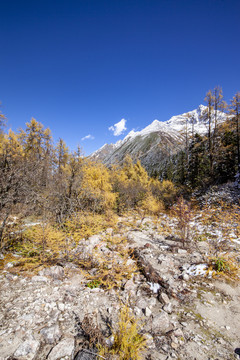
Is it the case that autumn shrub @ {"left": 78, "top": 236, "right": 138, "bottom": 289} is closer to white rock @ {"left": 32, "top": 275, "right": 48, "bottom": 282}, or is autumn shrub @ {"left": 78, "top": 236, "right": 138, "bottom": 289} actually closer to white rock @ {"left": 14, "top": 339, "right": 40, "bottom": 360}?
white rock @ {"left": 32, "top": 275, "right": 48, "bottom": 282}

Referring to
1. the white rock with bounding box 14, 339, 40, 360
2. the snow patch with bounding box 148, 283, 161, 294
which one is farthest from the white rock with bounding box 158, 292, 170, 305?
the white rock with bounding box 14, 339, 40, 360

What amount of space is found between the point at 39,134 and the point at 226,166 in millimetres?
22853

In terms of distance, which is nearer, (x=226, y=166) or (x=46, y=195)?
(x=46, y=195)

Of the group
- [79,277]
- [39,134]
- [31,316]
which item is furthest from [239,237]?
[39,134]

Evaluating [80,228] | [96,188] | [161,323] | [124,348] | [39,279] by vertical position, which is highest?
[96,188]

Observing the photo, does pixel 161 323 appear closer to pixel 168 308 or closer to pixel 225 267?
pixel 168 308

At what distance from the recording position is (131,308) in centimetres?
326

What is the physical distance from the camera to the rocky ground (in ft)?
7.71

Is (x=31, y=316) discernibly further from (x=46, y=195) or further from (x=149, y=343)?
(x=46, y=195)

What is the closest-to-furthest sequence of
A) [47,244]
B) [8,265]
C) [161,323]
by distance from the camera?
[161,323]
[8,265]
[47,244]

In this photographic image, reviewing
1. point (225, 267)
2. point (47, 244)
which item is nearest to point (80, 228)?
point (47, 244)

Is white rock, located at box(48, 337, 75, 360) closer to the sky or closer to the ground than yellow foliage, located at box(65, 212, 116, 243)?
closer to the ground

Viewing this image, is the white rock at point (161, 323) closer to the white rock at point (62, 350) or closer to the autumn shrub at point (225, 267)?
the white rock at point (62, 350)

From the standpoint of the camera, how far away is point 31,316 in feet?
9.03
